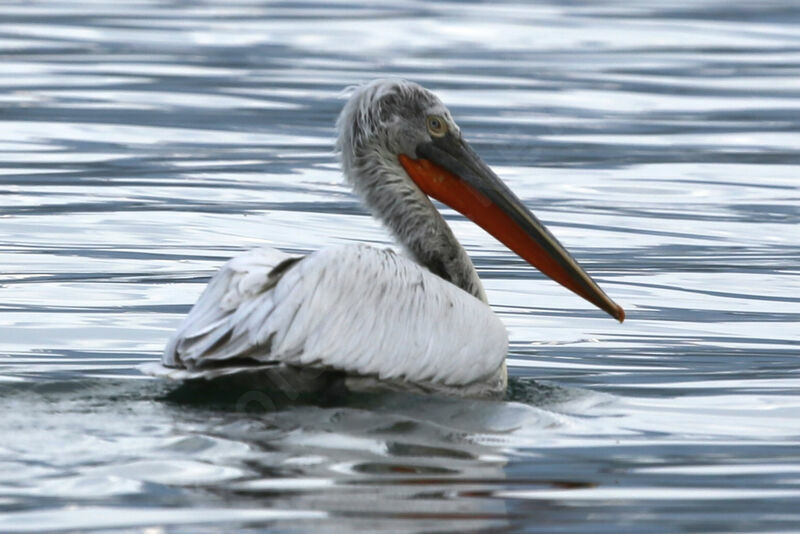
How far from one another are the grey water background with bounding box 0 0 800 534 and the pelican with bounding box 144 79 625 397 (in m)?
0.14

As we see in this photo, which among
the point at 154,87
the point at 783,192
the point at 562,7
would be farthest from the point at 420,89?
the point at 562,7

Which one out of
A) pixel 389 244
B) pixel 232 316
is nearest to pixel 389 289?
pixel 232 316

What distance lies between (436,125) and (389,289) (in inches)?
44.8

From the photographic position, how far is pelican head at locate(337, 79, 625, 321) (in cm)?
619

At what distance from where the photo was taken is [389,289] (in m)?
5.32

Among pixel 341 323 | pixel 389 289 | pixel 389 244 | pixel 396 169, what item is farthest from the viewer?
pixel 389 244

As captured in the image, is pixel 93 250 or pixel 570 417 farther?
pixel 93 250

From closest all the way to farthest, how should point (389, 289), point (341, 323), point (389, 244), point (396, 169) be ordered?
point (341, 323)
point (389, 289)
point (396, 169)
point (389, 244)

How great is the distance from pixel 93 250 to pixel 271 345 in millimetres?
3543

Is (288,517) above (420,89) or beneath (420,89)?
beneath

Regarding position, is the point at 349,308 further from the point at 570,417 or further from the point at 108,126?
the point at 108,126

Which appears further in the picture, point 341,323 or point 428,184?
point 428,184

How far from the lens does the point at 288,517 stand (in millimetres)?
4113

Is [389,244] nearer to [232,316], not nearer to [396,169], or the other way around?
[396,169]
